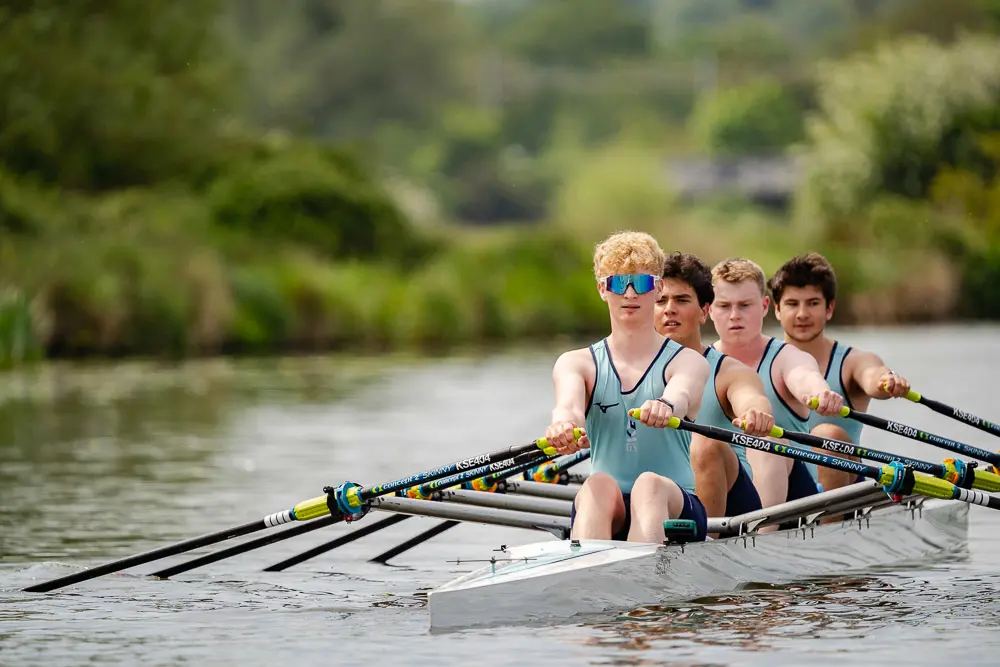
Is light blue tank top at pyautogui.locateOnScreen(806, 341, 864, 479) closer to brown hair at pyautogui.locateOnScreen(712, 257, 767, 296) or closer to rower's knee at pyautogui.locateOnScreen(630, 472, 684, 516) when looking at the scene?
brown hair at pyautogui.locateOnScreen(712, 257, 767, 296)

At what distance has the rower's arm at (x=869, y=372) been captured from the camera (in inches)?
398

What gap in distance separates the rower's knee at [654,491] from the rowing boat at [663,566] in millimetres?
192

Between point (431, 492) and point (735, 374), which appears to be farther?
point (735, 374)

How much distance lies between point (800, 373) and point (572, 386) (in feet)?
6.09

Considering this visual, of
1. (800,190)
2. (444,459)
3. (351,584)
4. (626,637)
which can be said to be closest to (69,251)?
(444,459)

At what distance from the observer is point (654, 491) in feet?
27.2

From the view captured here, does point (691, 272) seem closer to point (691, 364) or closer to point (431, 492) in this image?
point (691, 364)

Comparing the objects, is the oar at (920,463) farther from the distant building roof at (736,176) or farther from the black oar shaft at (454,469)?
the distant building roof at (736,176)

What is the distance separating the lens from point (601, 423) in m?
8.40

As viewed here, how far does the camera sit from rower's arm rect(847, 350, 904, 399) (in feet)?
33.2

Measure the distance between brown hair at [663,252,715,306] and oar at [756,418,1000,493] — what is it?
2.57 feet

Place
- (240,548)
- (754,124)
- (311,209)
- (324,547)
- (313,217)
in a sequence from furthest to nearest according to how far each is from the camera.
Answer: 1. (754,124)
2. (311,209)
3. (313,217)
4. (324,547)
5. (240,548)

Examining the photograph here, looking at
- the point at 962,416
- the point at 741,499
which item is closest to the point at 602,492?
the point at 741,499

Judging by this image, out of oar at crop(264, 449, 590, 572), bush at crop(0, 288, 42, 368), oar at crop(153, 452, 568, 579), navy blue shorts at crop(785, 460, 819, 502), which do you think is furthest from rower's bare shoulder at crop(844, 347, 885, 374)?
bush at crop(0, 288, 42, 368)
